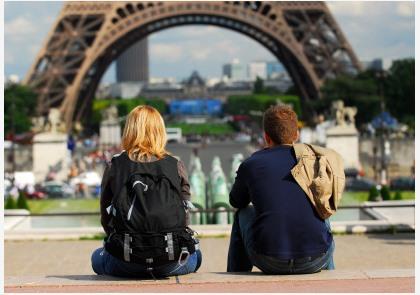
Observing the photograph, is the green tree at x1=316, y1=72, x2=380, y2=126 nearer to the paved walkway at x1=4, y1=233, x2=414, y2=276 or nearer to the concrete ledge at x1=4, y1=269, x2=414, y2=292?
the paved walkway at x1=4, y1=233, x2=414, y2=276

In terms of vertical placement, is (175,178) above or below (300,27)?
below

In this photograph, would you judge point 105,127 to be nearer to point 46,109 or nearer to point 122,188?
point 46,109

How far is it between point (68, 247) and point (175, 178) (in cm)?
799

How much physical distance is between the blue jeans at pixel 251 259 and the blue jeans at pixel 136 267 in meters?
0.30

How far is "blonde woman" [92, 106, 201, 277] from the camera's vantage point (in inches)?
243

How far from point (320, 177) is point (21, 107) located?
5971cm

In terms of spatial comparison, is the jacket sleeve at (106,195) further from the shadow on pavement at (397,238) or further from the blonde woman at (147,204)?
the shadow on pavement at (397,238)

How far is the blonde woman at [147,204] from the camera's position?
6168mm

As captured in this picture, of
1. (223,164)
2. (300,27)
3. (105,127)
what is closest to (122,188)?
(223,164)

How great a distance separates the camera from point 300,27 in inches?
2346

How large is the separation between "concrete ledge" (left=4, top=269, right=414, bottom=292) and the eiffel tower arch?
52299 millimetres

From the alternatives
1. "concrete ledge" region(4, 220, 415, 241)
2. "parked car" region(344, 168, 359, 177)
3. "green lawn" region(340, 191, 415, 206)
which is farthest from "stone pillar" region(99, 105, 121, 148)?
"concrete ledge" region(4, 220, 415, 241)

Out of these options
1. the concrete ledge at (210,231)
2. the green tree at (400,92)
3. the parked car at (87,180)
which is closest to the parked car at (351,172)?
the parked car at (87,180)

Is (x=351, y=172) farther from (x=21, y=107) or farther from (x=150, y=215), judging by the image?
(x=21, y=107)
